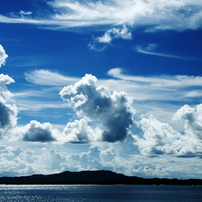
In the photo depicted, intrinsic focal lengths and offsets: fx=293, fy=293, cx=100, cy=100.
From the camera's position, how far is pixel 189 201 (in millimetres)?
186875

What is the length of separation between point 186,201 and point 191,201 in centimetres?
307

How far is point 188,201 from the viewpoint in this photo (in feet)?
614

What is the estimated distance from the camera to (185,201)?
187 meters

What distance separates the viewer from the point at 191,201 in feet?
612

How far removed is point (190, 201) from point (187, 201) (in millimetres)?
1848

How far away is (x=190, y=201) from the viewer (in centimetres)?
18675

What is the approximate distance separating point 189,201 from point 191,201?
123 cm

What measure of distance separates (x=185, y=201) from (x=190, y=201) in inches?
121

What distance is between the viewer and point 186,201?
188 m

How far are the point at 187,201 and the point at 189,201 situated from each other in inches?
49.0

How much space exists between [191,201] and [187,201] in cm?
246

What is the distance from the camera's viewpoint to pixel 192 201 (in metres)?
187
